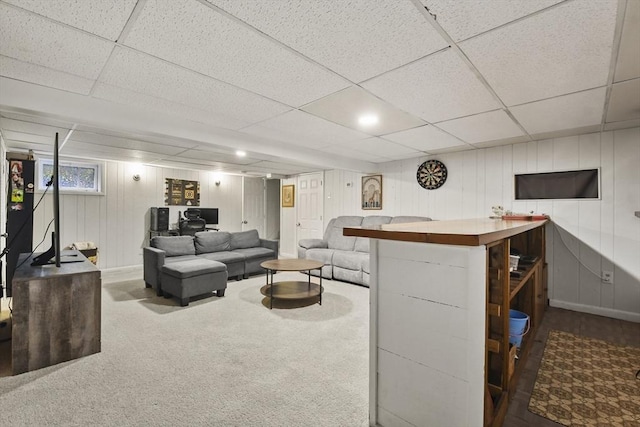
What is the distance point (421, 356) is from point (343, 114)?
224cm

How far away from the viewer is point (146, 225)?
6316 mm

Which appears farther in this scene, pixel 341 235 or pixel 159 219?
pixel 159 219

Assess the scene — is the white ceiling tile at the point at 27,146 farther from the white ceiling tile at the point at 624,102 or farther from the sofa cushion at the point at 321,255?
the white ceiling tile at the point at 624,102

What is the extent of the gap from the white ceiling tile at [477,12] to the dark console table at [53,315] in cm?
315

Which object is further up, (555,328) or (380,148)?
(380,148)

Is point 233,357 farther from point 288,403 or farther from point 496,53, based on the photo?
point 496,53

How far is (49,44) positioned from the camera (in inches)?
66.7

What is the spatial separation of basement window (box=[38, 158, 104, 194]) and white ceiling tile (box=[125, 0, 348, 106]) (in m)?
4.98

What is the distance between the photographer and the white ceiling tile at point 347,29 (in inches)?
54.6

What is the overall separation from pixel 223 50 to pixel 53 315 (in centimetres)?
246

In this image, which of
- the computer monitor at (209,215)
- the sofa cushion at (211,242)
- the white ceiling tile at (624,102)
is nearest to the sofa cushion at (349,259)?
the sofa cushion at (211,242)

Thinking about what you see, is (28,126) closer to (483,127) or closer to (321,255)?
(321,255)

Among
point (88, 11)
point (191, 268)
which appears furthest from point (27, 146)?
point (88, 11)

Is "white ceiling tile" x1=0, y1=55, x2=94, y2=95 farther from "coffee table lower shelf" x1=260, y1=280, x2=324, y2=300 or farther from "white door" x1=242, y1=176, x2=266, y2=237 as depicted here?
"white door" x1=242, y1=176, x2=266, y2=237
